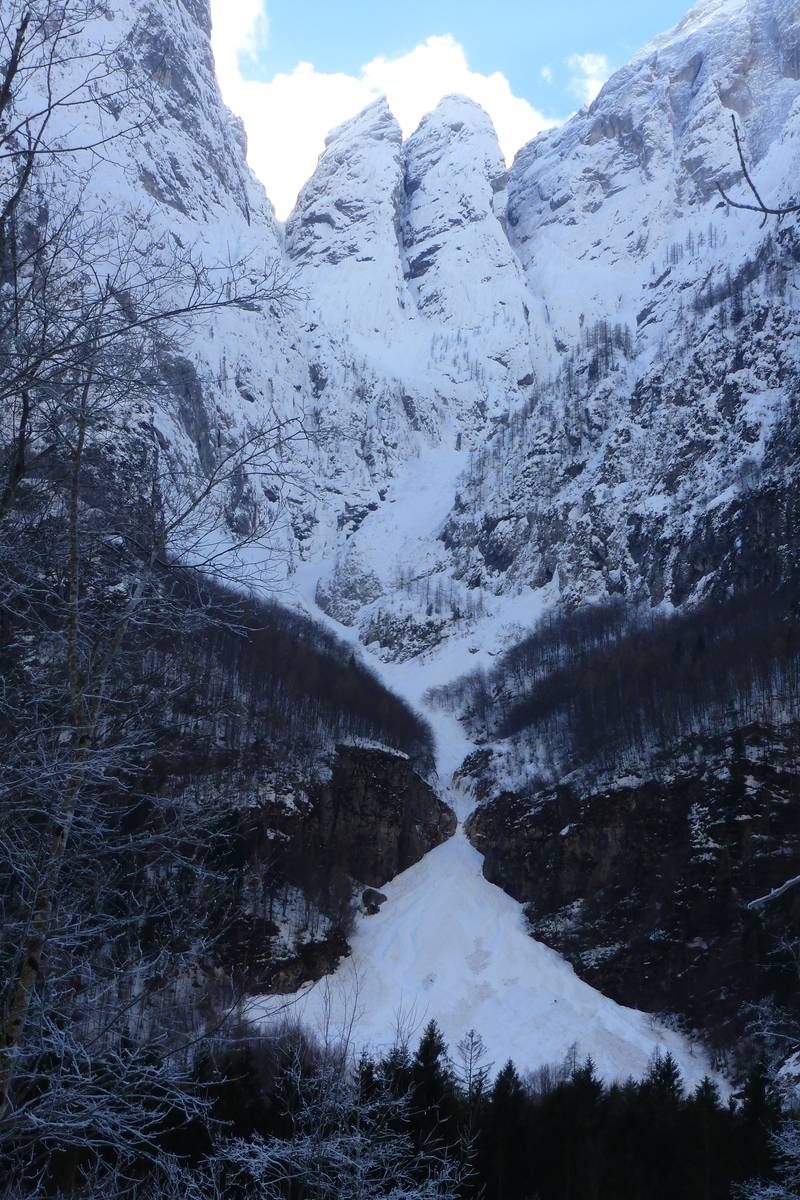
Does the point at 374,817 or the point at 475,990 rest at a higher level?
the point at 374,817

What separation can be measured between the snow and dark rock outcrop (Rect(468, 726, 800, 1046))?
82.7 inches

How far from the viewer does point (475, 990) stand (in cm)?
5778

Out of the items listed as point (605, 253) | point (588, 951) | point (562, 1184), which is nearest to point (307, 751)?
point (588, 951)

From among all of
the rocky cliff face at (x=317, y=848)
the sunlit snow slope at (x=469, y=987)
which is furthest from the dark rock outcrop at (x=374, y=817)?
the sunlit snow slope at (x=469, y=987)

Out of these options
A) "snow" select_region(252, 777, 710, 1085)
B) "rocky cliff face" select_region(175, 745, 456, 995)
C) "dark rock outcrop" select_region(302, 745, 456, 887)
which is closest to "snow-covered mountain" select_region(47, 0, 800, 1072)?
"snow" select_region(252, 777, 710, 1085)

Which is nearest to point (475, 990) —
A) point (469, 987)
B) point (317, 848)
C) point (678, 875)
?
point (469, 987)

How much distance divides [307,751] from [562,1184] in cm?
5051

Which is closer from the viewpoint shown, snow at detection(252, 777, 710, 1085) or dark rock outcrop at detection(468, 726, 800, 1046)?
snow at detection(252, 777, 710, 1085)

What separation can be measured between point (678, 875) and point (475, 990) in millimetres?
15226

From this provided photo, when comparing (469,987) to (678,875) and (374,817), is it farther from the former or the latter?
(374,817)

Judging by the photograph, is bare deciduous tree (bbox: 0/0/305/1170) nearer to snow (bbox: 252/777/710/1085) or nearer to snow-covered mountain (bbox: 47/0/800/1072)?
snow (bbox: 252/777/710/1085)

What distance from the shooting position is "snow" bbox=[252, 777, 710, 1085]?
5122 centimetres

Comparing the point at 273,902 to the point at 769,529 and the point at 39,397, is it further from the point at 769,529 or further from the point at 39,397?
the point at 769,529

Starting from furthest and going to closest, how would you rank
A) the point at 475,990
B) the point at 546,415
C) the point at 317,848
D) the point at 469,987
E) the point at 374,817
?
the point at 546,415 → the point at 374,817 → the point at 317,848 → the point at 469,987 → the point at 475,990
